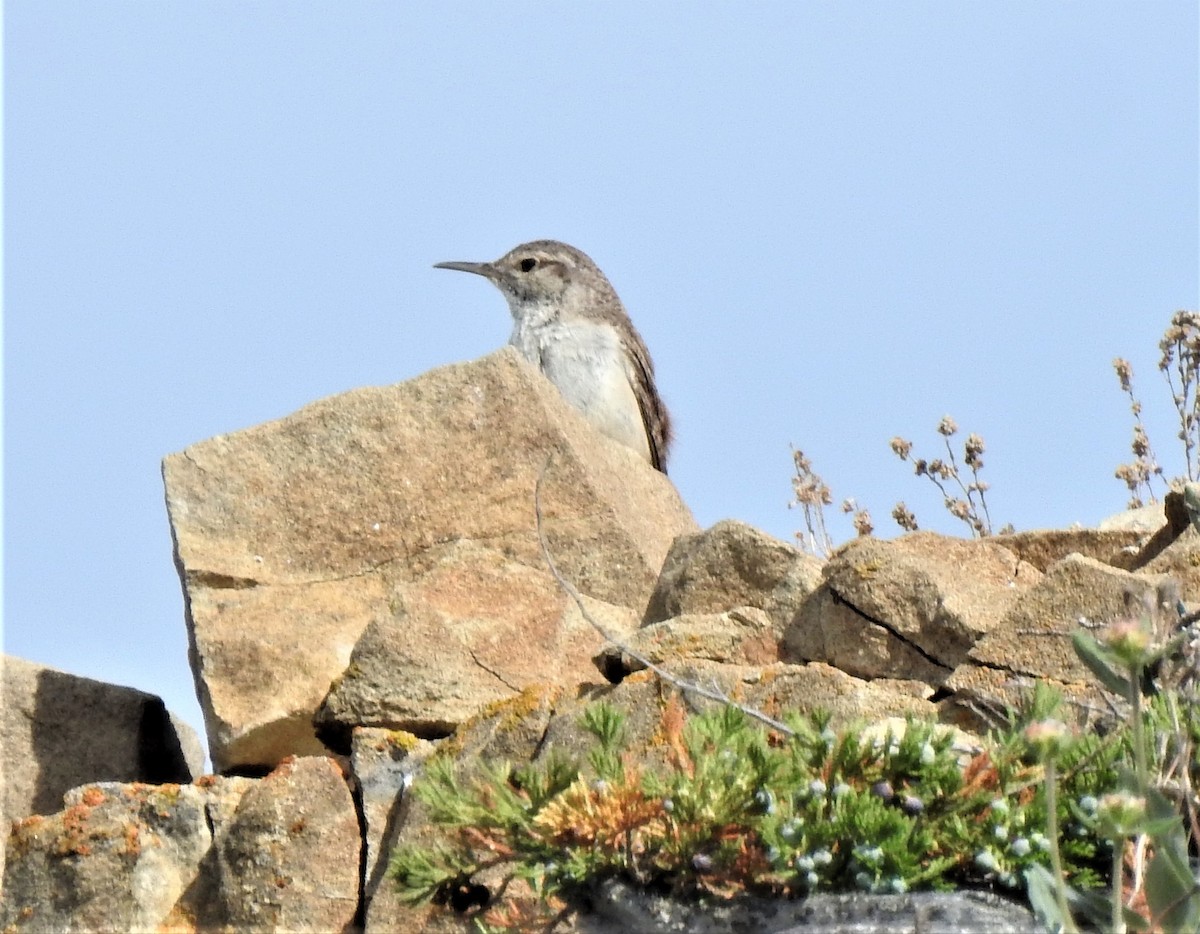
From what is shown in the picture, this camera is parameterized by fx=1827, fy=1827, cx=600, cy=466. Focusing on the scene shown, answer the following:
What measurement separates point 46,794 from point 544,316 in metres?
7.30

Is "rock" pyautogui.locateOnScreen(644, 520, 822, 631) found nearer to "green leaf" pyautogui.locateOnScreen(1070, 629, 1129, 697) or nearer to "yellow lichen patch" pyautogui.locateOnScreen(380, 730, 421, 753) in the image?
"yellow lichen patch" pyautogui.locateOnScreen(380, 730, 421, 753)

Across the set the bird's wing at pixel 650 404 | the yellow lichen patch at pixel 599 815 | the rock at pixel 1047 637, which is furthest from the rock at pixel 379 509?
the bird's wing at pixel 650 404

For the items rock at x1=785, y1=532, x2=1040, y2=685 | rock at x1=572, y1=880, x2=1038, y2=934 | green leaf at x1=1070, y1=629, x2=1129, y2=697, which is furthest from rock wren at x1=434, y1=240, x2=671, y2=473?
green leaf at x1=1070, y1=629, x2=1129, y2=697

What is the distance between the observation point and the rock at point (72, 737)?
5.97 metres

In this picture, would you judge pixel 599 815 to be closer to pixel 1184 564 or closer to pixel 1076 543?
pixel 1184 564

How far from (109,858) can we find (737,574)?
2057 millimetres

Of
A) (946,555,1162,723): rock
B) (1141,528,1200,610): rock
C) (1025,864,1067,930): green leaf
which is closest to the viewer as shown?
(1025,864,1067,930): green leaf

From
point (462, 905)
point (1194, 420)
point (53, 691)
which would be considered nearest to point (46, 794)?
point (53, 691)

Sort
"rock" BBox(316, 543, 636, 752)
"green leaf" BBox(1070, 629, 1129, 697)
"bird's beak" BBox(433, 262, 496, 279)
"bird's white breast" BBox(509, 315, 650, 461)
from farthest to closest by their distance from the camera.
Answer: "bird's beak" BBox(433, 262, 496, 279), "bird's white breast" BBox(509, 315, 650, 461), "rock" BBox(316, 543, 636, 752), "green leaf" BBox(1070, 629, 1129, 697)

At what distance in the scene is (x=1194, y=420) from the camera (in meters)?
8.52

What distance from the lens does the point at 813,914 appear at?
3488 mm

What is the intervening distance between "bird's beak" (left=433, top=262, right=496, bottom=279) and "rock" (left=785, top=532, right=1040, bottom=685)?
839 cm

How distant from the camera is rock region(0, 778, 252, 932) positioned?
4785 mm

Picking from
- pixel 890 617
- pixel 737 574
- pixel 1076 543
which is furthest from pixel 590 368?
pixel 890 617
